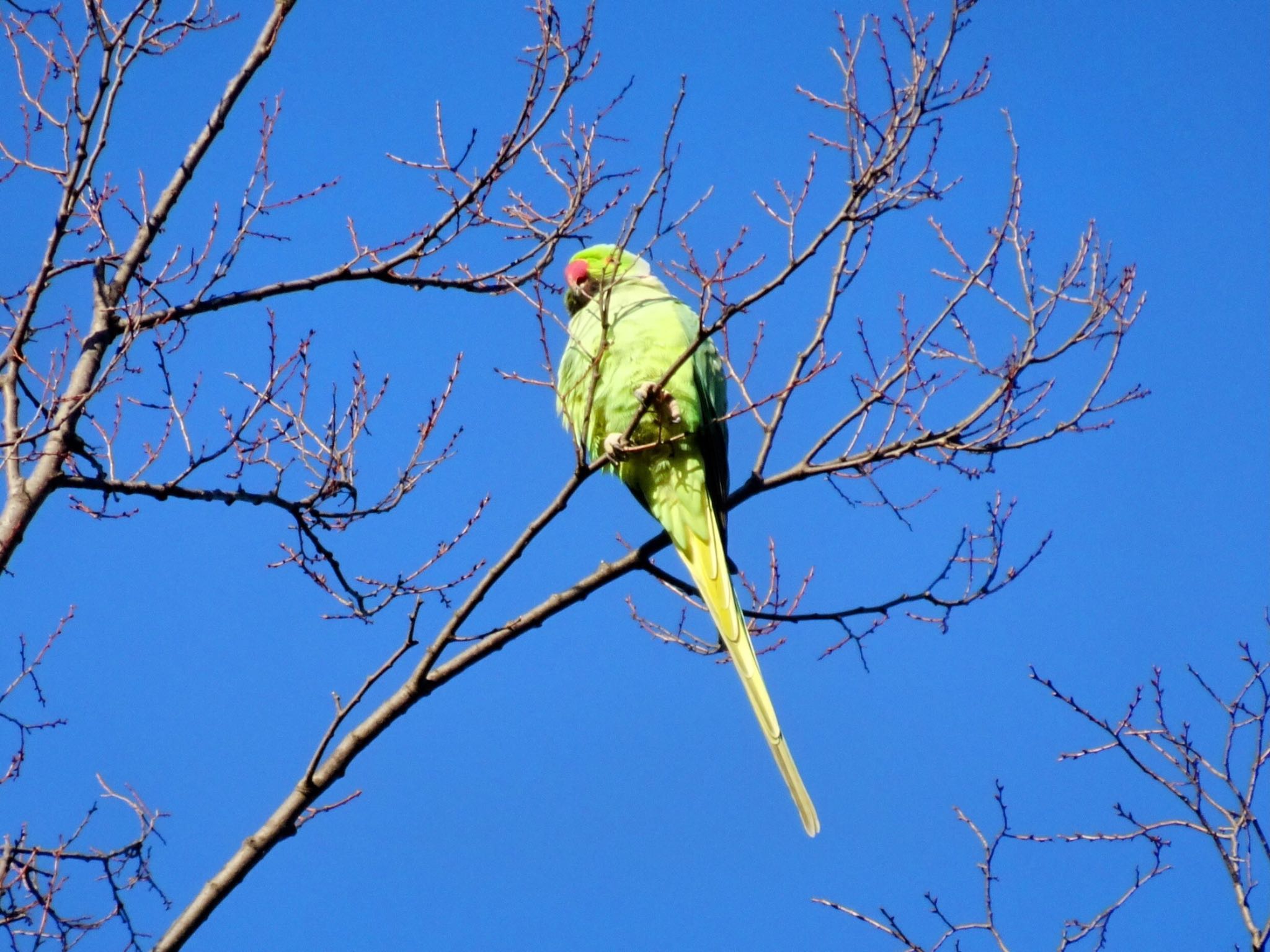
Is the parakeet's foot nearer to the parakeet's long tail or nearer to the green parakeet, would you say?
the green parakeet

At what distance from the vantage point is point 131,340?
3822mm

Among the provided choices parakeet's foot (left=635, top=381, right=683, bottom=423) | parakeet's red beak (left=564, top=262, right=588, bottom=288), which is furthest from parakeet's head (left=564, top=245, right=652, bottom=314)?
parakeet's foot (left=635, top=381, right=683, bottom=423)

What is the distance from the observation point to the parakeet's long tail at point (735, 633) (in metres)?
3.94

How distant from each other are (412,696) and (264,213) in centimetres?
211

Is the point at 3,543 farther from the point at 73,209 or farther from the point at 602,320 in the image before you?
the point at 602,320

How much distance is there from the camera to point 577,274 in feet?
19.4

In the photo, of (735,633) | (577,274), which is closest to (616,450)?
(735,633)

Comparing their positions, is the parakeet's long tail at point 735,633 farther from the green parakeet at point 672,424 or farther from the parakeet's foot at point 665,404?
the parakeet's foot at point 665,404

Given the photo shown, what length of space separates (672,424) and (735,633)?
3.28 feet

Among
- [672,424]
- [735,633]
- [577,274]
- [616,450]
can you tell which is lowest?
[735,633]

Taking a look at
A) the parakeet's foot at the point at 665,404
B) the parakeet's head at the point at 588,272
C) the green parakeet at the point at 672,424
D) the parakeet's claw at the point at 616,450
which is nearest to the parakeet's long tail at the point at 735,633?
the green parakeet at the point at 672,424

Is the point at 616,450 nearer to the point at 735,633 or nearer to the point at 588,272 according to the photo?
the point at 735,633

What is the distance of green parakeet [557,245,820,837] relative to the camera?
456 cm

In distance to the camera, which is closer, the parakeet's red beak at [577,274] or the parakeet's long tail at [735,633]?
the parakeet's long tail at [735,633]
